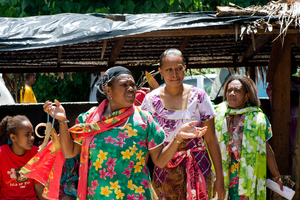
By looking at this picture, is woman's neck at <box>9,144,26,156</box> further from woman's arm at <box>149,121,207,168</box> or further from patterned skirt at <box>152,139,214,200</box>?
woman's arm at <box>149,121,207,168</box>

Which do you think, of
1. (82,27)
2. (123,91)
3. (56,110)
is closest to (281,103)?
(82,27)

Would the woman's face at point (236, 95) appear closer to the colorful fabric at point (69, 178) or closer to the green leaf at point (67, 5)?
the colorful fabric at point (69, 178)

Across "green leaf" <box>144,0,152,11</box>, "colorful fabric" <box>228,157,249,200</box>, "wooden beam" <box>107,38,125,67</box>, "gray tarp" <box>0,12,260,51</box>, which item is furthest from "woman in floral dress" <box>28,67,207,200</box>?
"green leaf" <box>144,0,152,11</box>

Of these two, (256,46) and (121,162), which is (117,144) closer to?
(121,162)

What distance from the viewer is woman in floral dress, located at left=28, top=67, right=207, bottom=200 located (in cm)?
312

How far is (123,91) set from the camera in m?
3.27

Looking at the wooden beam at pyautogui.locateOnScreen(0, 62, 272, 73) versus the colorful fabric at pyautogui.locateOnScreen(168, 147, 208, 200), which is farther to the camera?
the wooden beam at pyautogui.locateOnScreen(0, 62, 272, 73)

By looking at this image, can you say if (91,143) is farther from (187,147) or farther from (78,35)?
(78,35)

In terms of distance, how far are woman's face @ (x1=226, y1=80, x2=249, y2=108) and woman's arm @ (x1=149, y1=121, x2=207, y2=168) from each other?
76.3 inches

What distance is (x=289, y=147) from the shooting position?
5.96 meters

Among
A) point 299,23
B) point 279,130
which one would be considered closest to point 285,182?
point 279,130

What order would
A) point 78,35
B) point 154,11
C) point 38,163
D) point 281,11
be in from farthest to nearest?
point 154,11
point 281,11
point 78,35
point 38,163

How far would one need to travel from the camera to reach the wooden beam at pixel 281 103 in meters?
5.54

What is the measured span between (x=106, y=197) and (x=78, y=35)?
2.02m
